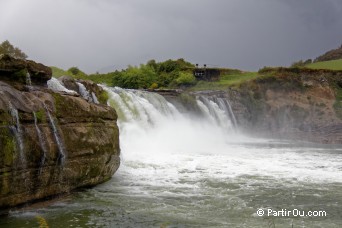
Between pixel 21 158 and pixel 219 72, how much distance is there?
2196 inches

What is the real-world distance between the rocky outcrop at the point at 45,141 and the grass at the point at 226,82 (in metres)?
37.6

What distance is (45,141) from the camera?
11.3 m

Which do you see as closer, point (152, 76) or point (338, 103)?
point (338, 103)

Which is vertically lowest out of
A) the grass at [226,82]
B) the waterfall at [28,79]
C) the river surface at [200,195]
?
the river surface at [200,195]

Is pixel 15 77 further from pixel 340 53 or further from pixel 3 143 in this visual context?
pixel 340 53

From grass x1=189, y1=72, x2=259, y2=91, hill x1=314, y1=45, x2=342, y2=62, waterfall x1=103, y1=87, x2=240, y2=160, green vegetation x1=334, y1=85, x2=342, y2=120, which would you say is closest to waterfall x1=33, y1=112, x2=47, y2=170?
waterfall x1=103, y1=87, x2=240, y2=160

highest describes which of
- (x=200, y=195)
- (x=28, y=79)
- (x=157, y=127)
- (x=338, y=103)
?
(x=338, y=103)

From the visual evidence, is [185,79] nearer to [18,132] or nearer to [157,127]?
[157,127]

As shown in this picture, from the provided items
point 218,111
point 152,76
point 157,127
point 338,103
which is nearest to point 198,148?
point 157,127

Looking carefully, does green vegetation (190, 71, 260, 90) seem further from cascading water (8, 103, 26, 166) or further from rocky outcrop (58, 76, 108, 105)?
cascading water (8, 103, 26, 166)

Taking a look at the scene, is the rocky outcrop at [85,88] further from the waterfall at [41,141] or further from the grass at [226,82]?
the grass at [226,82]

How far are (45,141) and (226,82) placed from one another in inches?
1868

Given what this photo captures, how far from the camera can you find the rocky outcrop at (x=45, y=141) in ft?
33.7

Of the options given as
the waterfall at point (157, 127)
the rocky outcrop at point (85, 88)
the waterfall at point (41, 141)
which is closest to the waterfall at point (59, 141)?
the waterfall at point (41, 141)
